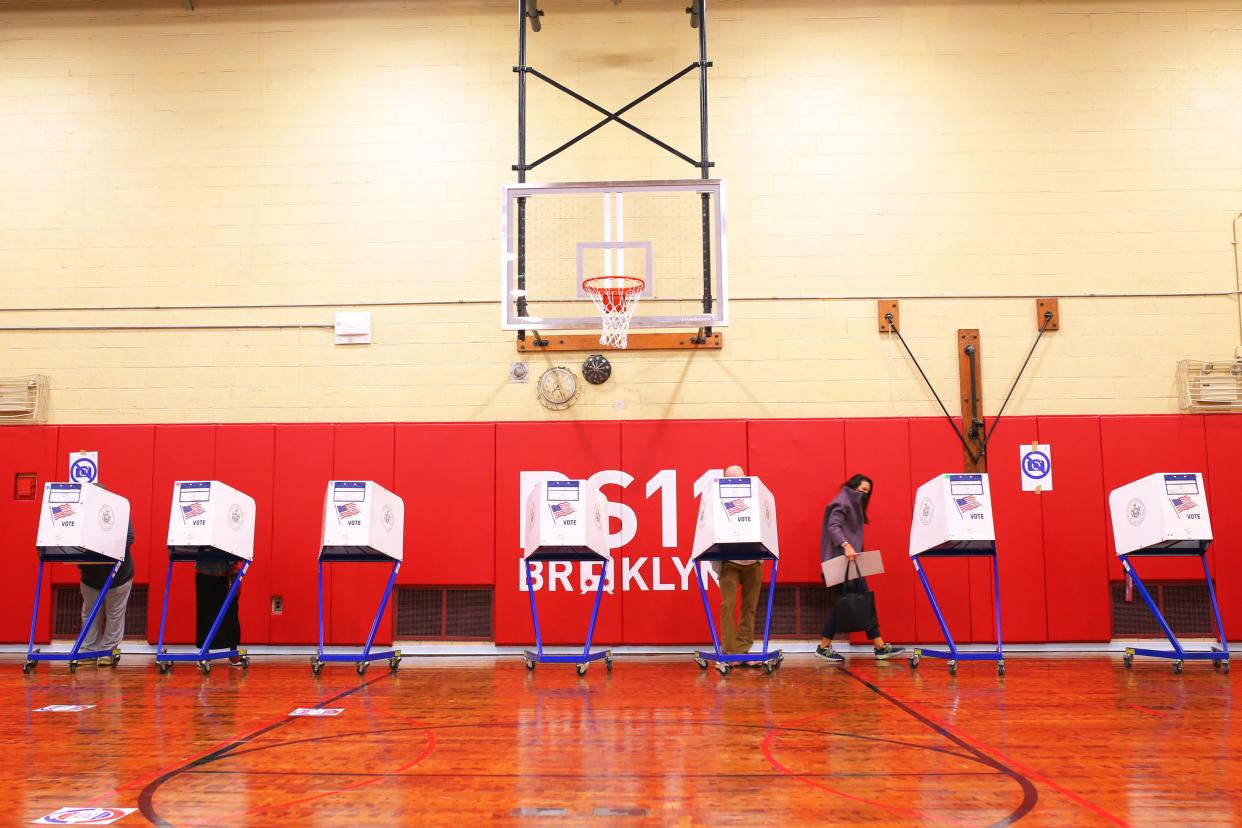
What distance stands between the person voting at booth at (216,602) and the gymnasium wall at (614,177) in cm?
139

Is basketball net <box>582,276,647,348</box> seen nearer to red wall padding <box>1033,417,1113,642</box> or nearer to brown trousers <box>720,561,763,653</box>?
brown trousers <box>720,561,763,653</box>

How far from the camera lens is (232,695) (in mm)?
6199

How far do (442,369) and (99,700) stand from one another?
3874 millimetres

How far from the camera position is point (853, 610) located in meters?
7.72

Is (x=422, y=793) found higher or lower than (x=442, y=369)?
lower

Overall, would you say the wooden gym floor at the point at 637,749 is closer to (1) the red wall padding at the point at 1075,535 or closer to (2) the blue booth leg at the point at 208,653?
(2) the blue booth leg at the point at 208,653

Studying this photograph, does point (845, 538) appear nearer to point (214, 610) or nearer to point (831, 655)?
point (831, 655)

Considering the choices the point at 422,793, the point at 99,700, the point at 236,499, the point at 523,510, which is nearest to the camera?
the point at 422,793

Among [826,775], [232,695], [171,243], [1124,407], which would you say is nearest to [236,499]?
[232,695]

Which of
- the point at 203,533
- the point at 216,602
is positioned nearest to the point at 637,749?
the point at 203,533

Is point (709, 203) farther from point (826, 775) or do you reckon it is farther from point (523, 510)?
point (826, 775)

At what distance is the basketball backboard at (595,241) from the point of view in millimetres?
7602

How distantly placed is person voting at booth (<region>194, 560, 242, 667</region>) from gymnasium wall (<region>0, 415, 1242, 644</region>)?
55cm

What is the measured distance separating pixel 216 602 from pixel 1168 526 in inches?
287
